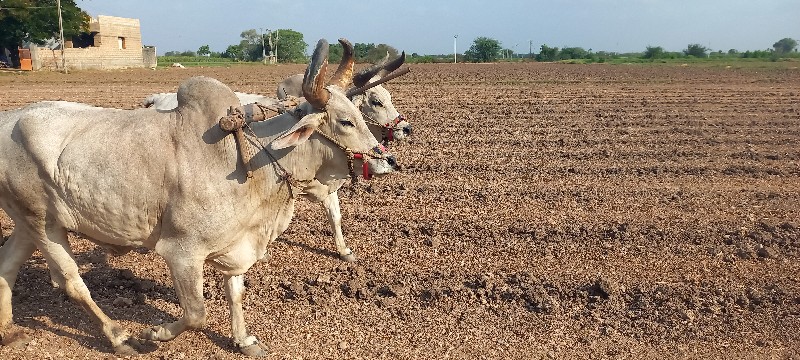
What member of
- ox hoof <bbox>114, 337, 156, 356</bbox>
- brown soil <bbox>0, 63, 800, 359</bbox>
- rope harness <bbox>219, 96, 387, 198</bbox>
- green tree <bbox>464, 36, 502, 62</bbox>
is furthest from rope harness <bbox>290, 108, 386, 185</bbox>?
green tree <bbox>464, 36, 502, 62</bbox>

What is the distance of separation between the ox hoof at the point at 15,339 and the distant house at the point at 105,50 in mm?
45185

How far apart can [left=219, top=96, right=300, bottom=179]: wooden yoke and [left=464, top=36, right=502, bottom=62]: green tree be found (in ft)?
253

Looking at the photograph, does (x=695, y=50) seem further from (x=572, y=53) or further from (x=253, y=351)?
(x=253, y=351)

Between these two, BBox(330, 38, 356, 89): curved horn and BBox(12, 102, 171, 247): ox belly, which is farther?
BBox(330, 38, 356, 89): curved horn

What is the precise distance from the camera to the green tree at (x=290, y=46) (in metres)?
92.0

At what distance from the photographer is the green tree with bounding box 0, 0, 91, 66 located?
44062mm

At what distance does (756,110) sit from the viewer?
18.1 m

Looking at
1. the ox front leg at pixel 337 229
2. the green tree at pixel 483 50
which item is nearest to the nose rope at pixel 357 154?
the ox front leg at pixel 337 229

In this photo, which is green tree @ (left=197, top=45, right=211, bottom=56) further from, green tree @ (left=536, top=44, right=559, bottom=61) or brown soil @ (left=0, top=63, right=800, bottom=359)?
brown soil @ (left=0, top=63, right=800, bottom=359)

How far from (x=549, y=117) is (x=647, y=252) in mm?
10105

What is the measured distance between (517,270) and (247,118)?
3206mm

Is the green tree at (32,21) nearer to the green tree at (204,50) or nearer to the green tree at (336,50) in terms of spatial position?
the green tree at (336,50)

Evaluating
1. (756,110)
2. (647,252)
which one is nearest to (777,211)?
(647,252)

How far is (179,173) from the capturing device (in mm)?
4227
